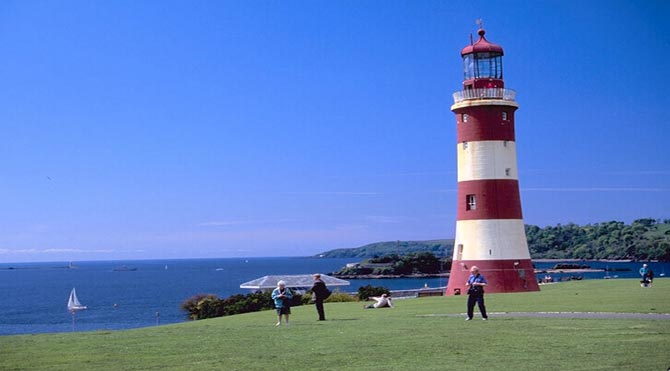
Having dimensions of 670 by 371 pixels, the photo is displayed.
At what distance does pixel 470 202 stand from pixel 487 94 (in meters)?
4.80

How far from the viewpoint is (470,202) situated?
123 feet

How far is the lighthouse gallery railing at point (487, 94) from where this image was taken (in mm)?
37656

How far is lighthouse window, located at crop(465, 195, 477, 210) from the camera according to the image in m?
37.2

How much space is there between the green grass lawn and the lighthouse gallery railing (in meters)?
15.8

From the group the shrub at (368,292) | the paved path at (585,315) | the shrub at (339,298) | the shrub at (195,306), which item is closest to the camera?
the paved path at (585,315)

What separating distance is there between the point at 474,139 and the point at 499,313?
46.2ft

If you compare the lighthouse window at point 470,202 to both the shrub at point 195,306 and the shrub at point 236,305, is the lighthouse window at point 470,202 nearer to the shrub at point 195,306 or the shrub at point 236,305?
the shrub at point 236,305

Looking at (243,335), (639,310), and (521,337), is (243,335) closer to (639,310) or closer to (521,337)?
(521,337)

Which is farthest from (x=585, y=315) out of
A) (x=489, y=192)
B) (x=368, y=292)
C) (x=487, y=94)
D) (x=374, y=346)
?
(x=368, y=292)

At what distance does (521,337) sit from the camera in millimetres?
17125

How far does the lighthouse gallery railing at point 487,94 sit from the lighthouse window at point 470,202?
4385 mm

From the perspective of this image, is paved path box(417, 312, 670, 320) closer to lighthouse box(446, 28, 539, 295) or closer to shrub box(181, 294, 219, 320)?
lighthouse box(446, 28, 539, 295)

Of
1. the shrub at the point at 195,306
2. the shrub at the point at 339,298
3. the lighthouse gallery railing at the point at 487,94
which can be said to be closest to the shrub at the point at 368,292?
the shrub at the point at 339,298

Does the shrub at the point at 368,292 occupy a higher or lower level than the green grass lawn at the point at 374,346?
higher
